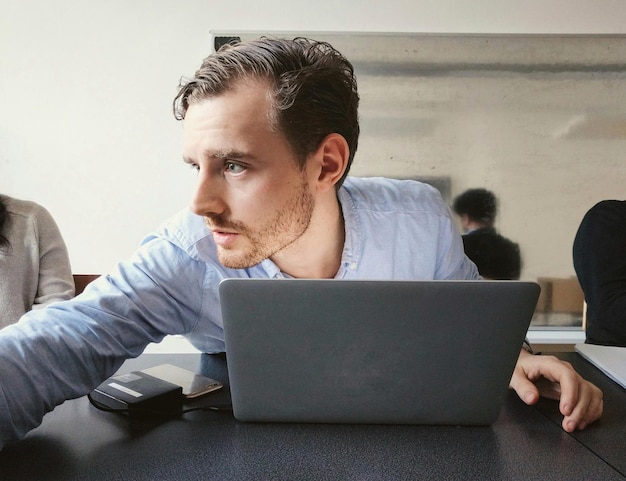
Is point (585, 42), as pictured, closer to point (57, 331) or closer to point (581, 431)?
point (581, 431)

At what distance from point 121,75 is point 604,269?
2.10 m

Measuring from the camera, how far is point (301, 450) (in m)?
0.72

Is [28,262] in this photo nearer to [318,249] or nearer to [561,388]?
[318,249]

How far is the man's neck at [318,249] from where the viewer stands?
118 centimetres

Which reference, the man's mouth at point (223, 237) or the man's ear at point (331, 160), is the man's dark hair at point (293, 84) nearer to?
the man's ear at point (331, 160)

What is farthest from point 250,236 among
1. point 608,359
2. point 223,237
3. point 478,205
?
point 478,205

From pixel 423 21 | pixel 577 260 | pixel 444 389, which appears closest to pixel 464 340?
pixel 444 389

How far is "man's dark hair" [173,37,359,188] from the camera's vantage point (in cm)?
106

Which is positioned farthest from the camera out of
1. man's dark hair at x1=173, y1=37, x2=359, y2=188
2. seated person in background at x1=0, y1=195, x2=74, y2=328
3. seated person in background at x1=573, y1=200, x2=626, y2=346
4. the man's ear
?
seated person in background at x1=0, y1=195, x2=74, y2=328

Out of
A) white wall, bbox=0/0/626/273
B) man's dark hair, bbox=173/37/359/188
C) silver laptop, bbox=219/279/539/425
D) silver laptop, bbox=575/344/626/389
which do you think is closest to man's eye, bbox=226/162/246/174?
man's dark hair, bbox=173/37/359/188

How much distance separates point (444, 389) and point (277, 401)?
0.68 feet

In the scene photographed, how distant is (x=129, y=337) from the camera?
0.94 meters

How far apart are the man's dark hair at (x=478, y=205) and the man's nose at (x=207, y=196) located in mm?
1898

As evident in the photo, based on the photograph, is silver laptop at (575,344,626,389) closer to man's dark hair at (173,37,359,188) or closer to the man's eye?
man's dark hair at (173,37,359,188)
